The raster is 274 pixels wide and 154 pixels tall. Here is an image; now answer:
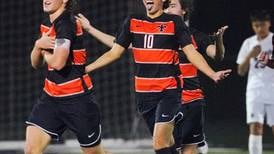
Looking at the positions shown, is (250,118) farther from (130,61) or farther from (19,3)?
(19,3)

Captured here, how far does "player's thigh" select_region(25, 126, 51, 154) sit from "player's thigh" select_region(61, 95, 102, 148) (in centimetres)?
23

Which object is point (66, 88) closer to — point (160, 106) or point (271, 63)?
point (160, 106)

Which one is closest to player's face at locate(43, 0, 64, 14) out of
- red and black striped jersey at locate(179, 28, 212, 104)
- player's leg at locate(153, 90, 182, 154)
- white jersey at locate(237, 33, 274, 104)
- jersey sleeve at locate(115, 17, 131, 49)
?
jersey sleeve at locate(115, 17, 131, 49)

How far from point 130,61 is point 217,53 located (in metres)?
4.91

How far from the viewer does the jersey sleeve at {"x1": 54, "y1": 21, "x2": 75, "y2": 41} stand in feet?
21.7

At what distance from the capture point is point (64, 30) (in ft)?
21.8

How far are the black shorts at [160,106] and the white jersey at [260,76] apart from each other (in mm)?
2714

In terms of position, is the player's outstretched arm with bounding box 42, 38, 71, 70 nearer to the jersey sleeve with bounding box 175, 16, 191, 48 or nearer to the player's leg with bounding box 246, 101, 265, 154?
the jersey sleeve with bounding box 175, 16, 191, 48

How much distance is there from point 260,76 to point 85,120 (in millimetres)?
3526

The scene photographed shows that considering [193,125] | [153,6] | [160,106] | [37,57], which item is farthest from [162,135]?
[37,57]

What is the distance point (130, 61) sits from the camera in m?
12.2

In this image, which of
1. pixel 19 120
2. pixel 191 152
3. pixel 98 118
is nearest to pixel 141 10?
pixel 19 120

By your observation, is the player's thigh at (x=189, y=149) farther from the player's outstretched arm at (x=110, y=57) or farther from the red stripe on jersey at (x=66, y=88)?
the red stripe on jersey at (x=66, y=88)

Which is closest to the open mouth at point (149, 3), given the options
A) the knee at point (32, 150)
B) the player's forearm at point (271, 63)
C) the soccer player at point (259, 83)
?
the knee at point (32, 150)
